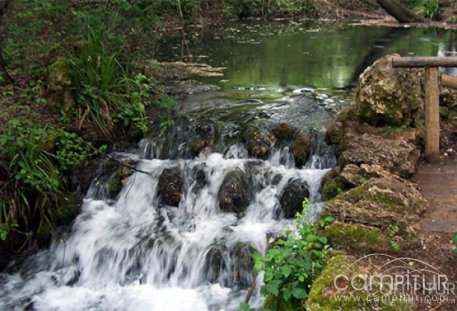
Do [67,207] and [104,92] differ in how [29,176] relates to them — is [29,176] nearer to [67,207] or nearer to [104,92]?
[67,207]

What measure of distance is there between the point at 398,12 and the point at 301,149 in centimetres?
1788

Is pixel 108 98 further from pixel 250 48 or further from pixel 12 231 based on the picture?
pixel 250 48

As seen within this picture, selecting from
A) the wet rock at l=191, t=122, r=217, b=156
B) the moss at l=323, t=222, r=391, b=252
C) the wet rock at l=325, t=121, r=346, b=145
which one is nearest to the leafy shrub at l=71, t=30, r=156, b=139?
the wet rock at l=191, t=122, r=217, b=156

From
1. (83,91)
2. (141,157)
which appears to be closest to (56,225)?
(141,157)

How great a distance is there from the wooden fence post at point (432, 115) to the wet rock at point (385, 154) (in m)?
Answer: 0.21

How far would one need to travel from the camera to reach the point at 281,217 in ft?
20.5

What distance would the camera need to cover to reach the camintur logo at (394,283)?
331cm

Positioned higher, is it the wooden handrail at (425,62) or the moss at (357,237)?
the wooden handrail at (425,62)

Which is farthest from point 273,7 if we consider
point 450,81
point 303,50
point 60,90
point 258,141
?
point 450,81

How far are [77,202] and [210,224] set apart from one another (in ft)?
6.56

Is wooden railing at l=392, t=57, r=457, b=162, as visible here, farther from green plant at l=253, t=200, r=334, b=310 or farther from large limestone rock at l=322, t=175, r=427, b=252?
green plant at l=253, t=200, r=334, b=310

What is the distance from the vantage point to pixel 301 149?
22.8 feet

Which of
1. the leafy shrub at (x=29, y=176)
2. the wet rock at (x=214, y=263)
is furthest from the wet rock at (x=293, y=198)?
the leafy shrub at (x=29, y=176)

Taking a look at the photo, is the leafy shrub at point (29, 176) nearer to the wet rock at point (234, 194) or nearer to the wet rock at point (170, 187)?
the wet rock at point (170, 187)
